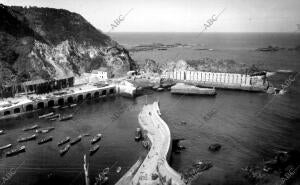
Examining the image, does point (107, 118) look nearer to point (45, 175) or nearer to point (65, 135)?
point (65, 135)

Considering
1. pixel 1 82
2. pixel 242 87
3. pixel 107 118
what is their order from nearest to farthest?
pixel 107 118 → pixel 1 82 → pixel 242 87

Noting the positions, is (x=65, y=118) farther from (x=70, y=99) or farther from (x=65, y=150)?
(x=65, y=150)

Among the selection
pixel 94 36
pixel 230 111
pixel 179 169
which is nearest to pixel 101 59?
pixel 94 36

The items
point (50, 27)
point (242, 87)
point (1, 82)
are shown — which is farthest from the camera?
point (50, 27)

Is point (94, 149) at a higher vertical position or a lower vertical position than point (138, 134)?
lower

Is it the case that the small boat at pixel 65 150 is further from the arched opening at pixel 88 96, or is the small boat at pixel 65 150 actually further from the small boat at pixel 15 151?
the arched opening at pixel 88 96

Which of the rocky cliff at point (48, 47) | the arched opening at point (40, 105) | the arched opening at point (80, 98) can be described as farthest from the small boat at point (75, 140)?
the rocky cliff at point (48, 47)

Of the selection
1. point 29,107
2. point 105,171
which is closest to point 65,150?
point 105,171
